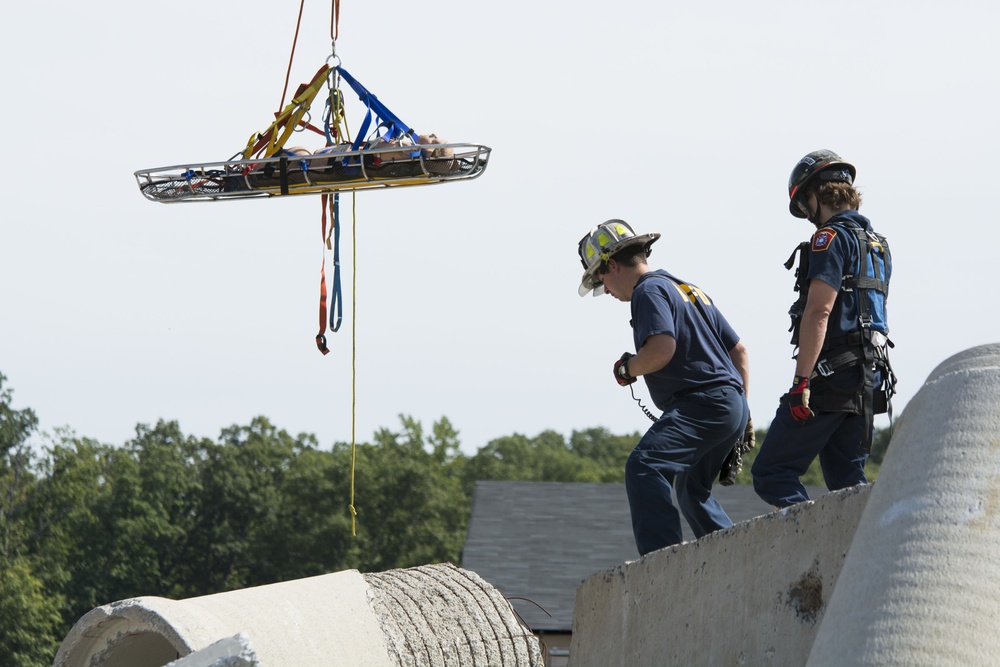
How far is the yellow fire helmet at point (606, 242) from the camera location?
686 cm

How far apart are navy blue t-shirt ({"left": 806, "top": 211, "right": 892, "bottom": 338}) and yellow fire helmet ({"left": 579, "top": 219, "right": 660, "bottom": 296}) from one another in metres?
0.86

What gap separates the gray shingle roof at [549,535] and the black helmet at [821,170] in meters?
13.8

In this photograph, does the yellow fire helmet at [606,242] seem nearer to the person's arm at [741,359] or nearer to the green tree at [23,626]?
the person's arm at [741,359]

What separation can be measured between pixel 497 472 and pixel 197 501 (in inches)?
585

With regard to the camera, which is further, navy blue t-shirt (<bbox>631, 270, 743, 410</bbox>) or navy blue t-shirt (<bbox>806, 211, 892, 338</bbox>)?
navy blue t-shirt (<bbox>631, 270, 743, 410</bbox>)

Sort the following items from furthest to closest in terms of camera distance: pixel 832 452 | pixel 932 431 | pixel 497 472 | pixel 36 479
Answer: pixel 497 472 → pixel 36 479 → pixel 832 452 → pixel 932 431

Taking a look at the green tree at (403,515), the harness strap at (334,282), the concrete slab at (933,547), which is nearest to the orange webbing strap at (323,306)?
the harness strap at (334,282)

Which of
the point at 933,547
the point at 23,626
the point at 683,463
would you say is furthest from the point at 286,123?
the point at 23,626

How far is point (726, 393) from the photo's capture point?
6711 mm

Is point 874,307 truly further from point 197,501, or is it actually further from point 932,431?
point 197,501

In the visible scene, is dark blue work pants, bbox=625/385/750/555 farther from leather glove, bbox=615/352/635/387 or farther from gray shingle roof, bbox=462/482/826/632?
gray shingle roof, bbox=462/482/826/632

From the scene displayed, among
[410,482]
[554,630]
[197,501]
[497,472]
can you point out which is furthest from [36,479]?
[554,630]

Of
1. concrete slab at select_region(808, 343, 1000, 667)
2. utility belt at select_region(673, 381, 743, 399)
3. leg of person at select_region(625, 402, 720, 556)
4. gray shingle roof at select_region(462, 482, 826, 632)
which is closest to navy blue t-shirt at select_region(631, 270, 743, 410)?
utility belt at select_region(673, 381, 743, 399)

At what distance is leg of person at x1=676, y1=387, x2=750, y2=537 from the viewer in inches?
263
